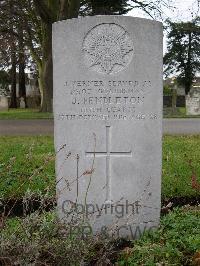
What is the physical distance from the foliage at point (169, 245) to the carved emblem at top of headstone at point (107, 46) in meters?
1.69

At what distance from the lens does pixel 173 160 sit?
896cm

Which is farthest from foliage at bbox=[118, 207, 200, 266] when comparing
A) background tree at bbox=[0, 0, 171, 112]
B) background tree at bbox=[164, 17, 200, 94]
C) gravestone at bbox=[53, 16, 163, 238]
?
background tree at bbox=[164, 17, 200, 94]

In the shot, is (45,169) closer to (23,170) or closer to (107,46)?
(23,170)

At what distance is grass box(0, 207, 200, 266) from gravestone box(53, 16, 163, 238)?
449mm

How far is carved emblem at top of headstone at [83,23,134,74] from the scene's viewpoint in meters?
5.14

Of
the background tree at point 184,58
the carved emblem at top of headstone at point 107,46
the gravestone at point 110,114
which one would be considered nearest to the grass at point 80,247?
the gravestone at point 110,114

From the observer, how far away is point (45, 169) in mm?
8344

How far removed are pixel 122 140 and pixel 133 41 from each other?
101 centimetres

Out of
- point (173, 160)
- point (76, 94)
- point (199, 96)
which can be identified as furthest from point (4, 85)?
point (76, 94)

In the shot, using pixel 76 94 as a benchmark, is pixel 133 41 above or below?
above

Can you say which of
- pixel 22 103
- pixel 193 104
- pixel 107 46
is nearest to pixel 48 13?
pixel 193 104

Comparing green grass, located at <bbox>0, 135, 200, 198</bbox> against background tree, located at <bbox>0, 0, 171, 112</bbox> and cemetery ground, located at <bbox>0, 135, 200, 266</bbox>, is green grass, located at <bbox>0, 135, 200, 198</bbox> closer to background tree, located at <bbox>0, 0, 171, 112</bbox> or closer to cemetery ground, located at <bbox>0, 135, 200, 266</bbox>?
cemetery ground, located at <bbox>0, 135, 200, 266</bbox>

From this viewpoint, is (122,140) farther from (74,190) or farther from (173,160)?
(173,160)

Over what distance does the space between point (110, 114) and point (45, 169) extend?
3360mm
